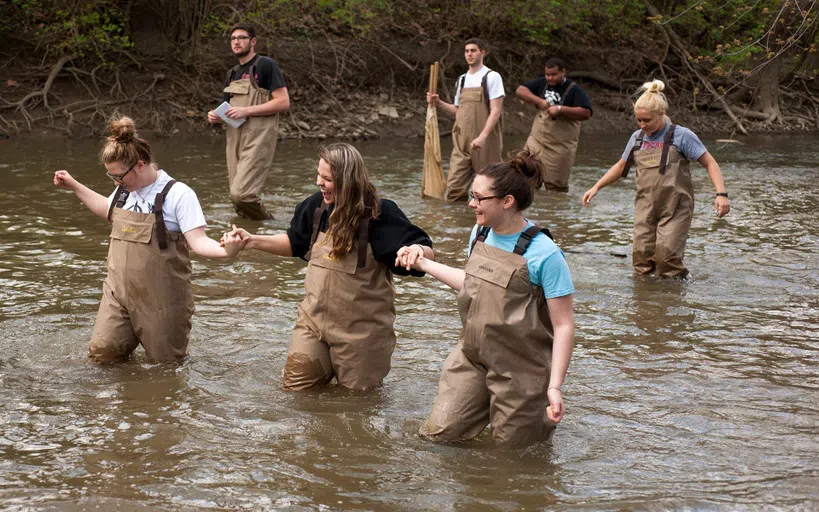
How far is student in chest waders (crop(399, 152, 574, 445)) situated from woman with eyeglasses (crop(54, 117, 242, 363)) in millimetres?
1711

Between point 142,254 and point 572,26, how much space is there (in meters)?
20.5

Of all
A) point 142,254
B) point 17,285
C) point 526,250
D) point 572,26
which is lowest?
point 17,285

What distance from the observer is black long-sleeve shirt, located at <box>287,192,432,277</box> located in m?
5.76

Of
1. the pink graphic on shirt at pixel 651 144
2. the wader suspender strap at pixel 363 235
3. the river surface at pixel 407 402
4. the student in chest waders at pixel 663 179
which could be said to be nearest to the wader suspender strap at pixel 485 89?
the river surface at pixel 407 402

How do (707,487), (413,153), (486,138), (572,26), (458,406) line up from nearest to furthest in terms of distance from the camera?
(707,487)
(458,406)
(486,138)
(413,153)
(572,26)

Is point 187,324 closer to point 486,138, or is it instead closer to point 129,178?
point 129,178

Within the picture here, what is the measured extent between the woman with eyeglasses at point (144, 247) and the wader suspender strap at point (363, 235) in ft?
3.13

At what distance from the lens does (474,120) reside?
41.8 feet

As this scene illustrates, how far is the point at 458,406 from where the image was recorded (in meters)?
5.26

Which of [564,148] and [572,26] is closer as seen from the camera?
[564,148]

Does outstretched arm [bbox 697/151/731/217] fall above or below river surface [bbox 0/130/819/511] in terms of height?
above

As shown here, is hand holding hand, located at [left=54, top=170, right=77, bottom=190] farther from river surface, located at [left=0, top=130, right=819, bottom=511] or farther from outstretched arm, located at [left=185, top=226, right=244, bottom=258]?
river surface, located at [left=0, top=130, right=819, bottom=511]

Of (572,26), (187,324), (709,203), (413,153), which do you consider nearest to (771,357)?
(187,324)

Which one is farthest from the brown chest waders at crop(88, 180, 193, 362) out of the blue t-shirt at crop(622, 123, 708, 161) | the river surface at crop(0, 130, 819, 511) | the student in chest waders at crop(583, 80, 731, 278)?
the blue t-shirt at crop(622, 123, 708, 161)
